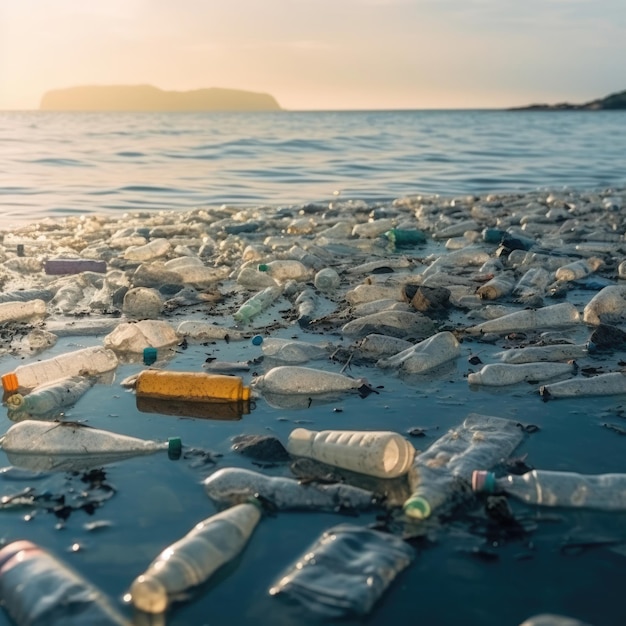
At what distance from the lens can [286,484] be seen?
276 cm

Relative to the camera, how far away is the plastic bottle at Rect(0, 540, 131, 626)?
A: 80.3 inches

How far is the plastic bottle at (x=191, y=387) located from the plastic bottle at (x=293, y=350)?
24.3 inches

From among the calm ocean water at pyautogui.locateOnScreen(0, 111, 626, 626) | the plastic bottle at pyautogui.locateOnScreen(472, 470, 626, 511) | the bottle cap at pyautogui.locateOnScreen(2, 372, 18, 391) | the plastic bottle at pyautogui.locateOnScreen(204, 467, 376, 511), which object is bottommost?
the calm ocean water at pyautogui.locateOnScreen(0, 111, 626, 626)

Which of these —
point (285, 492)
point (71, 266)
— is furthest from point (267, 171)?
point (285, 492)

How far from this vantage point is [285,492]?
2.73 metres

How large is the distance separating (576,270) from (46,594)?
5.23 m

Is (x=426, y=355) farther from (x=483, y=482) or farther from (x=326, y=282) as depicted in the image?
(x=326, y=282)

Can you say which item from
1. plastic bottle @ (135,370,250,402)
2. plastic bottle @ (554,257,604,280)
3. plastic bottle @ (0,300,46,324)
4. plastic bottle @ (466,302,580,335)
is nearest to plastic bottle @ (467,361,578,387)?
plastic bottle @ (466,302,580,335)

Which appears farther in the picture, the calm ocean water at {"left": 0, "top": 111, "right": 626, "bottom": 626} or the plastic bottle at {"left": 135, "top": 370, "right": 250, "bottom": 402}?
the plastic bottle at {"left": 135, "top": 370, "right": 250, "bottom": 402}

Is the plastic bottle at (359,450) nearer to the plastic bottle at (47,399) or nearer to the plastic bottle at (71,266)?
the plastic bottle at (47,399)

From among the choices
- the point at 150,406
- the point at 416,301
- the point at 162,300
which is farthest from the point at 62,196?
the point at 150,406

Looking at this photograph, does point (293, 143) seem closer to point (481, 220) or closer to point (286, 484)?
point (481, 220)

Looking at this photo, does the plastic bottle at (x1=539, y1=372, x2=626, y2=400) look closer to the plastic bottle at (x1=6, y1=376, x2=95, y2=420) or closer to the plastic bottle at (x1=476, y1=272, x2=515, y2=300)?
the plastic bottle at (x1=476, y1=272, x2=515, y2=300)

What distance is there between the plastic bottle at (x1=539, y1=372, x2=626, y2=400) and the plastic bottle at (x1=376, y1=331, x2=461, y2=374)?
628 mm
